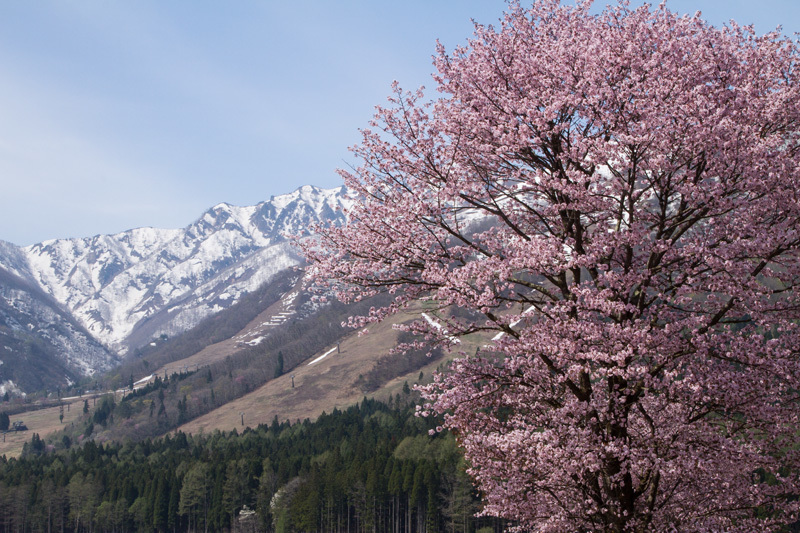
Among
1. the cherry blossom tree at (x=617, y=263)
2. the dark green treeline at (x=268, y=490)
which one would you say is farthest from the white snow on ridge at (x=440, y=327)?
the dark green treeline at (x=268, y=490)

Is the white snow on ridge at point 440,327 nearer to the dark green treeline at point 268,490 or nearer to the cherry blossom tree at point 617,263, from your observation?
the cherry blossom tree at point 617,263

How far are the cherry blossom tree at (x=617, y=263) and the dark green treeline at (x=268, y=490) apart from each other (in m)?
107

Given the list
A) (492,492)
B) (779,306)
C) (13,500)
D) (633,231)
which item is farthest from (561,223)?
(13,500)

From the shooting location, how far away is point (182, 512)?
164 m

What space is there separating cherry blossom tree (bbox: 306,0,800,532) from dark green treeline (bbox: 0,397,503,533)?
107 metres

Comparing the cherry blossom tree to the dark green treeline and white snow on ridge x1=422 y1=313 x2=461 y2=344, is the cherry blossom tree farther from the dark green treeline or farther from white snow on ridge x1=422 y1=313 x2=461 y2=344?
the dark green treeline

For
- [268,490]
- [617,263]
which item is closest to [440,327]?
[617,263]

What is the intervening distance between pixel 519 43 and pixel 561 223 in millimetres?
4494

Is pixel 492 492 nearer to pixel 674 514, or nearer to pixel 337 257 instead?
pixel 674 514

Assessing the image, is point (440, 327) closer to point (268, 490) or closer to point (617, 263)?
point (617, 263)

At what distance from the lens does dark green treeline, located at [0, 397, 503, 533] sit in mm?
130125

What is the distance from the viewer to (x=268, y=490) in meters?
→ 160

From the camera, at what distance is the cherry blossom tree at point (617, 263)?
40.7 ft

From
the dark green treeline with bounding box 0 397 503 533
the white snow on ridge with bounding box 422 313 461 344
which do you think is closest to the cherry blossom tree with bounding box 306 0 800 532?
the white snow on ridge with bounding box 422 313 461 344
